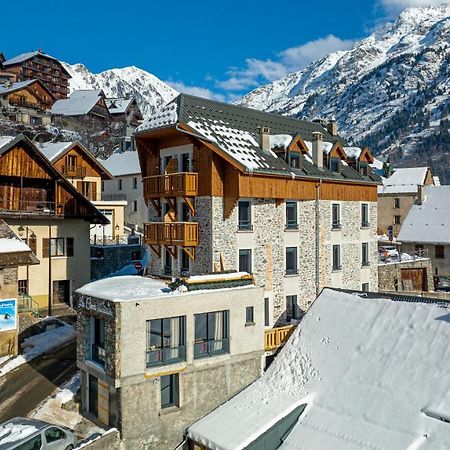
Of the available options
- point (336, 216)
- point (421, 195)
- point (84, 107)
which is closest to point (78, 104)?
point (84, 107)

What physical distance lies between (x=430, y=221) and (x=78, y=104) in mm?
72825

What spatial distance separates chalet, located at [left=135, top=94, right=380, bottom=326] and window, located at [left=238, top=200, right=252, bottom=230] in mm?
57

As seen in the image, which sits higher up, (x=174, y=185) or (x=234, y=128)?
(x=234, y=128)

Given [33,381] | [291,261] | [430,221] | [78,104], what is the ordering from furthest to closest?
[78,104] < [430,221] < [291,261] < [33,381]

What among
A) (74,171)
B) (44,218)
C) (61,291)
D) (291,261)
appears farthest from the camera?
(74,171)

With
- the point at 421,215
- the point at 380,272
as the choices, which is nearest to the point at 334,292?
the point at 380,272

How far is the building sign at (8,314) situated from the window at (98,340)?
6.72 meters

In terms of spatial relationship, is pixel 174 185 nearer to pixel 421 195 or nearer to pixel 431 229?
pixel 431 229

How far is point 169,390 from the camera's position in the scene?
74.1 ft

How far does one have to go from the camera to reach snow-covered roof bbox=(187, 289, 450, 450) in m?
16.2

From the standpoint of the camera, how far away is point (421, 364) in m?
17.9

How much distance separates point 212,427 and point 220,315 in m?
6.23

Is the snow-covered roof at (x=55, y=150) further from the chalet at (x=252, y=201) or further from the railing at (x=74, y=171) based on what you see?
the chalet at (x=252, y=201)

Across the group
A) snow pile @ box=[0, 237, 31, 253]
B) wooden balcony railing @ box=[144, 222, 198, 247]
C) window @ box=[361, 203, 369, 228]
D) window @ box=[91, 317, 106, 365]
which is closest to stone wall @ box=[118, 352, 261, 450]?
window @ box=[91, 317, 106, 365]
